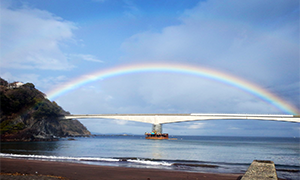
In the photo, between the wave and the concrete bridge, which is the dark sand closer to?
the wave

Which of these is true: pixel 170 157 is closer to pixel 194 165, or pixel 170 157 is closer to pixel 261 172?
pixel 194 165

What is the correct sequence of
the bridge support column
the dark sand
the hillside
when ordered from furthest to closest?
the bridge support column, the hillside, the dark sand

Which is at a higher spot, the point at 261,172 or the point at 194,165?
the point at 261,172

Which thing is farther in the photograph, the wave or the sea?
the sea

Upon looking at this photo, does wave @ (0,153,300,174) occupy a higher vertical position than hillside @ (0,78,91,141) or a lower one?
lower

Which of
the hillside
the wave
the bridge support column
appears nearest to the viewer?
the wave

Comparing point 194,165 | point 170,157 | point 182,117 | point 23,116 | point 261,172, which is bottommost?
point 170,157

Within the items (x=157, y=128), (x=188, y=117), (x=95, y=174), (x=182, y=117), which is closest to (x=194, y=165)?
(x=95, y=174)

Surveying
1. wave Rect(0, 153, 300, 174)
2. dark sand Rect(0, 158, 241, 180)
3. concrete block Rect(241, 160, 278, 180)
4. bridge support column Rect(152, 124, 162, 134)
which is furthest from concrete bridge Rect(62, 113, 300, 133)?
concrete block Rect(241, 160, 278, 180)

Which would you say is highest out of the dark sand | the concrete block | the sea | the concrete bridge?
the concrete bridge

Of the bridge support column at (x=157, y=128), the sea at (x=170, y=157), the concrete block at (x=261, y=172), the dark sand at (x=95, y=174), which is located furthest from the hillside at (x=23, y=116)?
the concrete block at (x=261, y=172)

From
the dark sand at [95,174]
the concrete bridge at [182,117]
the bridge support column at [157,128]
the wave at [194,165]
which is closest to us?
the dark sand at [95,174]

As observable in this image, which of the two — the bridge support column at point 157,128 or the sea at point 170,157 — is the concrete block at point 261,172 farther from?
the bridge support column at point 157,128

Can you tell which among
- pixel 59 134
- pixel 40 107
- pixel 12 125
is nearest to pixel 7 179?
pixel 12 125
